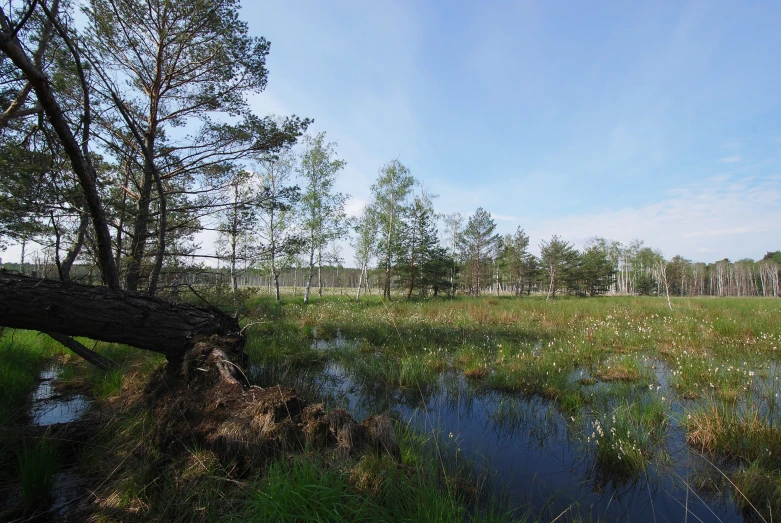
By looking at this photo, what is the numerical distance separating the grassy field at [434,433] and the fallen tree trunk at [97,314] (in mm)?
796

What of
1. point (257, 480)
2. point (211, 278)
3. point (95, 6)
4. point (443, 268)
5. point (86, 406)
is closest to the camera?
point (257, 480)

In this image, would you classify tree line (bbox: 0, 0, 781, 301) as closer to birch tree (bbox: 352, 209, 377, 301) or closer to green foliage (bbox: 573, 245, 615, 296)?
birch tree (bbox: 352, 209, 377, 301)

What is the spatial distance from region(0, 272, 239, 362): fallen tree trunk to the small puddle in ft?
3.86

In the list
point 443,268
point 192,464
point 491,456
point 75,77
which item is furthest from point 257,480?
point 443,268

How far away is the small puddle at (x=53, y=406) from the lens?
4121 mm

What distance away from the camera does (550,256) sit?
3559cm

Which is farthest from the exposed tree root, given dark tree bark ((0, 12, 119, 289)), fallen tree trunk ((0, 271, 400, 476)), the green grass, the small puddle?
dark tree bark ((0, 12, 119, 289))

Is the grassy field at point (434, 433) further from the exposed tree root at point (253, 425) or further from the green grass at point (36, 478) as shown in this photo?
the exposed tree root at point (253, 425)

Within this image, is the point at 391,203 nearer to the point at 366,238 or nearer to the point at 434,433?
the point at 366,238

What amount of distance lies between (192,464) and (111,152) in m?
7.30

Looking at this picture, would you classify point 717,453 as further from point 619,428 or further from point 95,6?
point 95,6

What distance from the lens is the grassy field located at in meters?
2.19

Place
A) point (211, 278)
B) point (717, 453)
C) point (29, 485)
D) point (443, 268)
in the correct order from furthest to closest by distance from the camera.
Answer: point (443, 268) < point (211, 278) < point (717, 453) < point (29, 485)

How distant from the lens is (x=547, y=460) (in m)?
3.51
